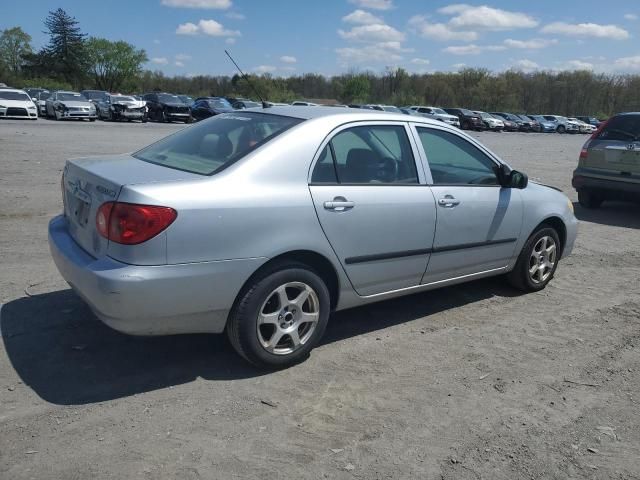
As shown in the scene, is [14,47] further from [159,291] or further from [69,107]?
[159,291]

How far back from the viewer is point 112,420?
3.15m

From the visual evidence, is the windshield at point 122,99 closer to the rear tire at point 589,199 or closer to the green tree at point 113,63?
the rear tire at point 589,199

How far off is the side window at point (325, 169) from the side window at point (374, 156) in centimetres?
5

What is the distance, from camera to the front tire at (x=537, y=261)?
212 inches

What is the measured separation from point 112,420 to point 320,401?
3.79ft

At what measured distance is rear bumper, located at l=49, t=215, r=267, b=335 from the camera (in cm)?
318

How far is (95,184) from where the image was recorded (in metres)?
3.56

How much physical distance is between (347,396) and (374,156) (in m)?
1.71

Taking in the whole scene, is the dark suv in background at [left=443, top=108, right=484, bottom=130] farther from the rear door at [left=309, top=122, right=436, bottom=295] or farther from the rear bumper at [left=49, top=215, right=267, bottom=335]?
the rear bumper at [left=49, top=215, right=267, bottom=335]

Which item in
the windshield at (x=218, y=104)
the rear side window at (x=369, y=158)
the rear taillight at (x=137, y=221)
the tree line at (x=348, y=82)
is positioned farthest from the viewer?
the tree line at (x=348, y=82)

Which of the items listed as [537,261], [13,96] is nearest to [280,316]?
[537,261]

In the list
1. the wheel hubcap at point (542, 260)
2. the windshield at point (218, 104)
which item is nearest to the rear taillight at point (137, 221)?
the wheel hubcap at point (542, 260)

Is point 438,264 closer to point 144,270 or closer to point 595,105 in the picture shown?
point 144,270

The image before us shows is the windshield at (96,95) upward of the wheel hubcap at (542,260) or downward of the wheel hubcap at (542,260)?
upward
